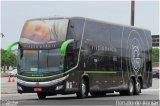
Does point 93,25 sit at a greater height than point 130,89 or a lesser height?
greater

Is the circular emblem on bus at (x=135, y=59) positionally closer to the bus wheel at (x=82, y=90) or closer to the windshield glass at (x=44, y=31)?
the bus wheel at (x=82, y=90)

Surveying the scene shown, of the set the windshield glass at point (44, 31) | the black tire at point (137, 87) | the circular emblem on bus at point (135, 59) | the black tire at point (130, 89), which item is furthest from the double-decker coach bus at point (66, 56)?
the black tire at point (137, 87)

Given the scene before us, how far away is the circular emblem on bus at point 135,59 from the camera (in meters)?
33.0

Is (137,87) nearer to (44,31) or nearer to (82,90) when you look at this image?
(82,90)

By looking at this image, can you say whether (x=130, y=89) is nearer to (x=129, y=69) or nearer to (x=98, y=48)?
(x=129, y=69)

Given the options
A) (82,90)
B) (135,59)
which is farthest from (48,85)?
(135,59)

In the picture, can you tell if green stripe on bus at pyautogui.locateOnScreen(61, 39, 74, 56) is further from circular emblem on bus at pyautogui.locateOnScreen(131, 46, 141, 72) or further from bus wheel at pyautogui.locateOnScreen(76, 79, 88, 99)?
circular emblem on bus at pyautogui.locateOnScreen(131, 46, 141, 72)

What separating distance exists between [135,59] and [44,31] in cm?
883

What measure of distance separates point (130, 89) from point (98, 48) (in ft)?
16.8

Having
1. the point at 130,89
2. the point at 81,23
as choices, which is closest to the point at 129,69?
the point at 130,89

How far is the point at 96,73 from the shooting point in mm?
28344

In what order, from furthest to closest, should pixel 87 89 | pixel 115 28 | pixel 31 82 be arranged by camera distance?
1. pixel 115 28
2. pixel 87 89
3. pixel 31 82

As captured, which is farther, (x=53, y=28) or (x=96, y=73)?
(x=96, y=73)

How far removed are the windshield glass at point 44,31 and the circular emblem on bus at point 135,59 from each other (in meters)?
8.08
